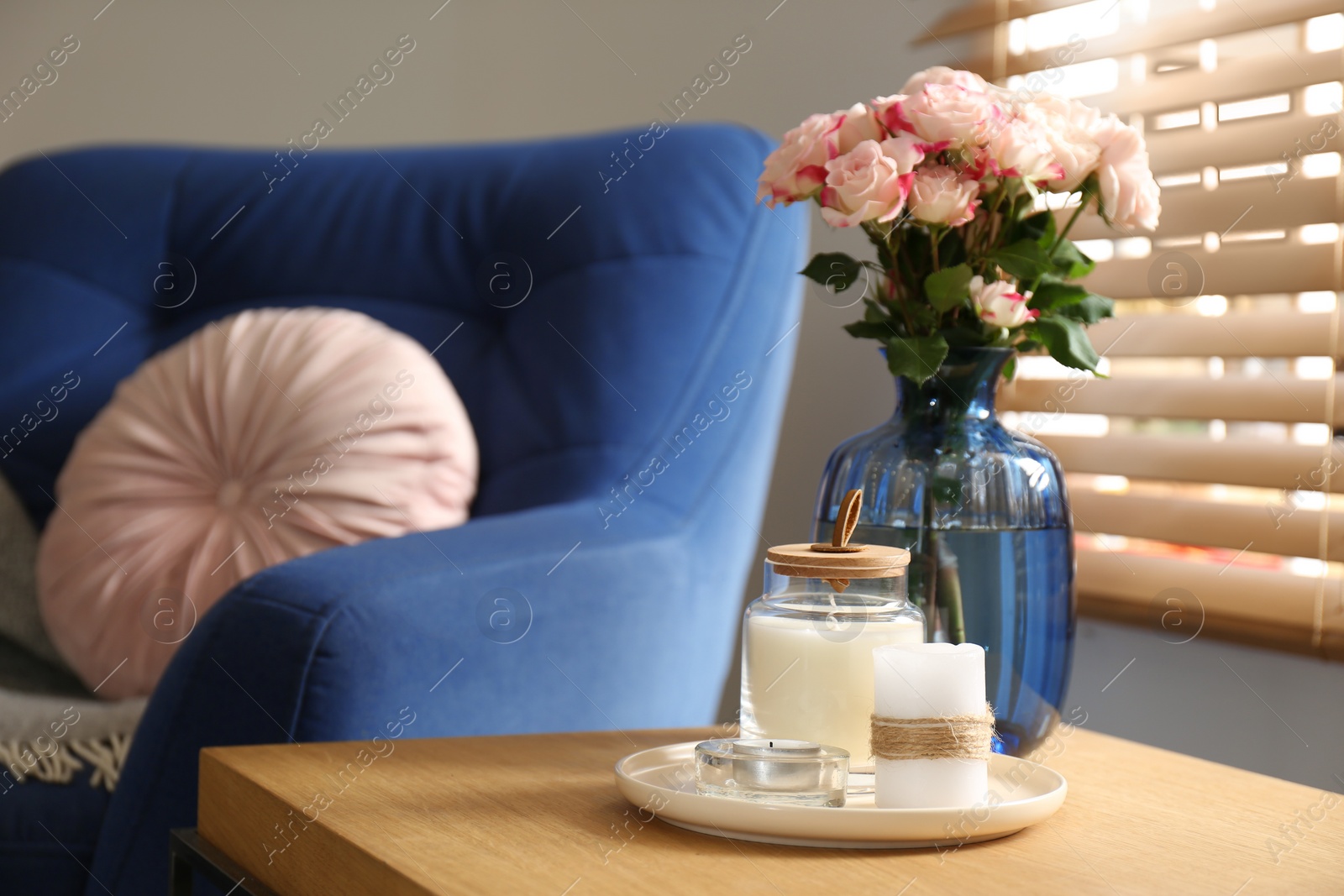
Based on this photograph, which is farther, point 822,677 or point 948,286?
point 948,286

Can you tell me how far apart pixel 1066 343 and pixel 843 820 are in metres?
0.37

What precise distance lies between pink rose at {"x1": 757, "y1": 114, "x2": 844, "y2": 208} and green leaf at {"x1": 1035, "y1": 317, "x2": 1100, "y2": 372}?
173mm

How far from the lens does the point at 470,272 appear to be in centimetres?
152

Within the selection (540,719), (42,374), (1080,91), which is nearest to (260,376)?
(42,374)

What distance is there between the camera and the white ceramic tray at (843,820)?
56 cm

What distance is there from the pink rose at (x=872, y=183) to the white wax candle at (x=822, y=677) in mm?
237

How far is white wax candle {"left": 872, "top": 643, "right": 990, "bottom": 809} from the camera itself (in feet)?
1.89

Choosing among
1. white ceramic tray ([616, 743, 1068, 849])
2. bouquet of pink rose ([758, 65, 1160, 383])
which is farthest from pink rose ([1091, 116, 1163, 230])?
white ceramic tray ([616, 743, 1068, 849])

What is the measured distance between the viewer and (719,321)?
1.36m

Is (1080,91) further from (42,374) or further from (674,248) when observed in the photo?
(42,374)

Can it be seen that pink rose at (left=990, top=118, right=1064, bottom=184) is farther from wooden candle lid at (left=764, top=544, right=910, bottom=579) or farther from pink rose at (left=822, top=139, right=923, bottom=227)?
wooden candle lid at (left=764, top=544, right=910, bottom=579)

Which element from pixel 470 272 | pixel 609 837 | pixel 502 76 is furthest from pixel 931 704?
pixel 502 76

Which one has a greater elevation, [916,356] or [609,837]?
[916,356]

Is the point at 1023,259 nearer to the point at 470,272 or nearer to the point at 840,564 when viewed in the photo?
the point at 840,564
